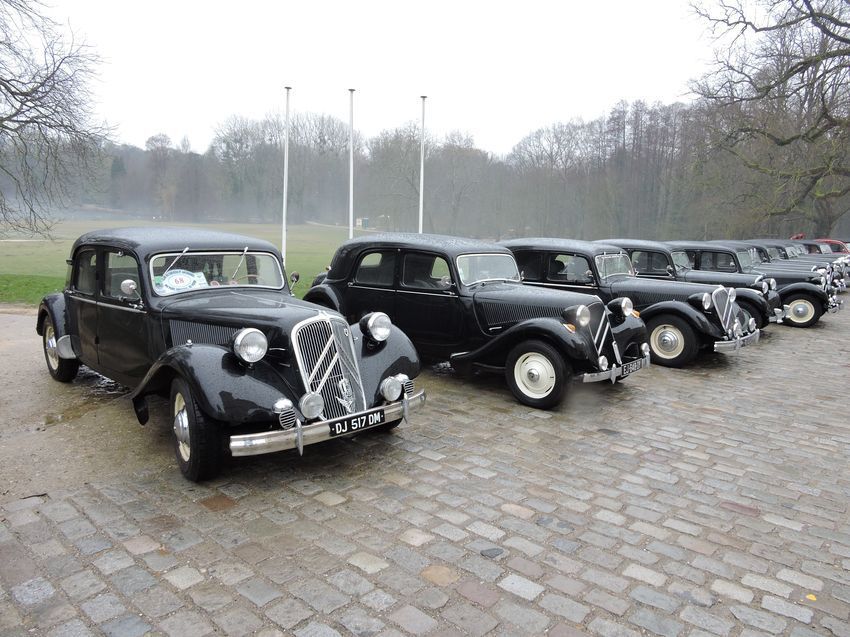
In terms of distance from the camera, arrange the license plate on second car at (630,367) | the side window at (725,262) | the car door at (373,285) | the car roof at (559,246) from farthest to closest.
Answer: the side window at (725,262) < the car roof at (559,246) < the car door at (373,285) < the license plate on second car at (630,367)

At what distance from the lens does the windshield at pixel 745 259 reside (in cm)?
1237

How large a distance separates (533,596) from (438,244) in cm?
501

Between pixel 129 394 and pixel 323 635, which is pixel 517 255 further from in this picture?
pixel 323 635

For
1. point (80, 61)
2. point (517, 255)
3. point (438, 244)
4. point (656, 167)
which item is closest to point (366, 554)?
point (438, 244)

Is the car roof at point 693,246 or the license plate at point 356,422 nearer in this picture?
the license plate at point 356,422

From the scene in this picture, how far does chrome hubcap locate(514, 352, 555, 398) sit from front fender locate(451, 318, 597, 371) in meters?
0.21

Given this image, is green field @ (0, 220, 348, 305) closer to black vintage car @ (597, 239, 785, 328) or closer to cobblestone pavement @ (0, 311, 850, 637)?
black vintage car @ (597, 239, 785, 328)

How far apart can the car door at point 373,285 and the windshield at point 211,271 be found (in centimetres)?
191

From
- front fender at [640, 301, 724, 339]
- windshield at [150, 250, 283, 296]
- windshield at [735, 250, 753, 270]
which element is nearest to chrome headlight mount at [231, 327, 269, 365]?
windshield at [150, 250, 283, 296]

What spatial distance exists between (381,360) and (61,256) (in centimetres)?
2834

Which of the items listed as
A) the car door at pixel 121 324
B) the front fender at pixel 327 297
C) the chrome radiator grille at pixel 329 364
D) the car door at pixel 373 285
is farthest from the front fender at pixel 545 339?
the car door at pixel 121 324

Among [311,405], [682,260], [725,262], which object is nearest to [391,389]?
[311,405]

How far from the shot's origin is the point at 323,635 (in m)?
2.54

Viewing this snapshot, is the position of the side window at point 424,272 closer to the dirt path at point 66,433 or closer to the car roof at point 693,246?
the dirt path at point 66,433
